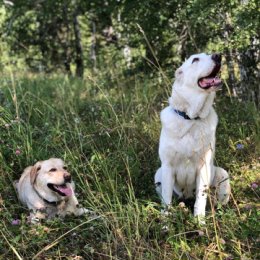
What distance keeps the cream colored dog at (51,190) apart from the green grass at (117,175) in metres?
0.11

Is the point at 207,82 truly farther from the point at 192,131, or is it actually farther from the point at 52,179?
the point at 52,179

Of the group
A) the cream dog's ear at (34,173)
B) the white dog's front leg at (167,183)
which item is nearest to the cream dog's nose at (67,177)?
the cream dog's ear at (34,173)

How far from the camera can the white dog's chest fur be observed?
3566mm

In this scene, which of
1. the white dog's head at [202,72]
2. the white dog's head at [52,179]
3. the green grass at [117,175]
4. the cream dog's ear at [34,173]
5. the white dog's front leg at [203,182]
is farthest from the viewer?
the cream dog's ear at [34,173]

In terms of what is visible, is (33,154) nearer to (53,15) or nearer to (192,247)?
(192,247)

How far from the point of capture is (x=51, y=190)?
3.80 meters

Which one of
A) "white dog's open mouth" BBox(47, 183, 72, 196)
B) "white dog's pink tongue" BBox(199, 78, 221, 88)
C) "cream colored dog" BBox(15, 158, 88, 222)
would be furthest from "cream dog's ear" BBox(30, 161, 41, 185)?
"white dog's pink tongue" BBox(199, 78, 221, 88)

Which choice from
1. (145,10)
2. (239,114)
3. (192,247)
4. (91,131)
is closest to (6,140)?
(91,131)

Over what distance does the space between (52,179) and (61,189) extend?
0.36ft

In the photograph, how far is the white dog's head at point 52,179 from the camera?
12.2 feet

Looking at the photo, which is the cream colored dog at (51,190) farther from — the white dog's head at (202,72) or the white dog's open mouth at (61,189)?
the white dog's head at (202,72)

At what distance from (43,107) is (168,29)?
2600 millimetres

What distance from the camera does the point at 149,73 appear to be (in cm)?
716

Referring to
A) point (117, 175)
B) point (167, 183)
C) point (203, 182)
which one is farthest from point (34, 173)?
point (203, 182)
